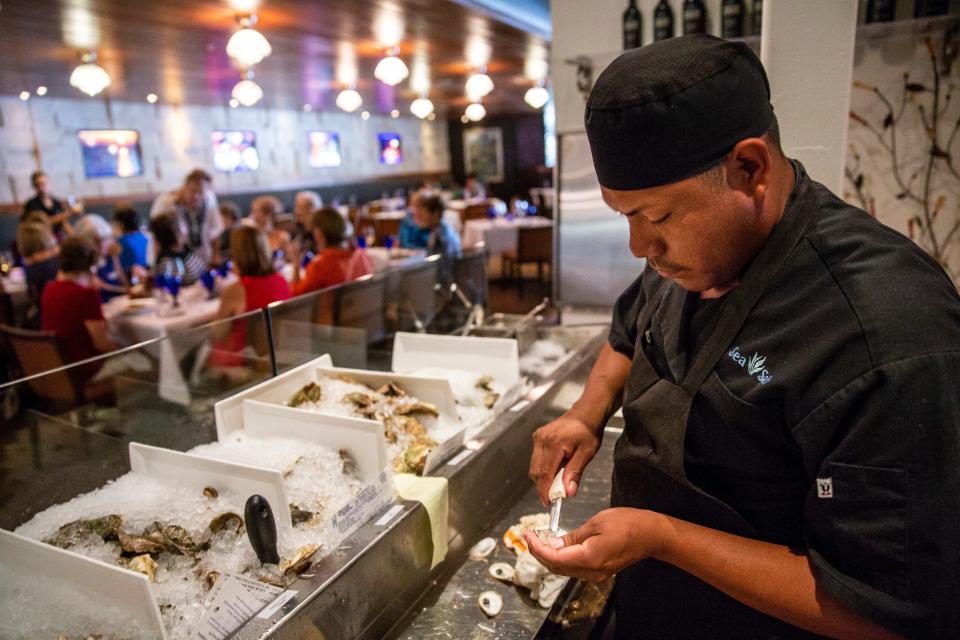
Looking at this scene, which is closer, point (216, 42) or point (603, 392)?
point (603, 392)

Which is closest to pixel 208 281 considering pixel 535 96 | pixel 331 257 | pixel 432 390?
pixel 331 257

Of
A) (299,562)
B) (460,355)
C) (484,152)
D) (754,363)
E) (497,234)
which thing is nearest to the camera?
(754,363)

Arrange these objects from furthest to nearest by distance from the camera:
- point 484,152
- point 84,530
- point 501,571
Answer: point 484,152 → point 501,571 → point 84,530

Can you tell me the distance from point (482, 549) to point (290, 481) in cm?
51

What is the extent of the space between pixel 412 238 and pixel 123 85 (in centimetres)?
474

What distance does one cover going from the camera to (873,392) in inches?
29.7

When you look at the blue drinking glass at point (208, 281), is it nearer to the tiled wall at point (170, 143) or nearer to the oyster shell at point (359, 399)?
the oyster shell at point (359, 399)

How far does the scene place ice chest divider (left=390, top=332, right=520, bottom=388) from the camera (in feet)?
7.11

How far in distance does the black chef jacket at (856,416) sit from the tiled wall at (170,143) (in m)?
10.8

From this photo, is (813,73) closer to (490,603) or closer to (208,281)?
(490,603)

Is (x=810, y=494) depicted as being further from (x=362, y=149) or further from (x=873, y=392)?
(x=362, y=149)

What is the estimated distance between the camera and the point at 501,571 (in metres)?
1.51

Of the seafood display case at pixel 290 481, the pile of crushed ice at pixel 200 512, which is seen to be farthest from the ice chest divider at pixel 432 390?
the pile of crushed ice at pixel 200 512

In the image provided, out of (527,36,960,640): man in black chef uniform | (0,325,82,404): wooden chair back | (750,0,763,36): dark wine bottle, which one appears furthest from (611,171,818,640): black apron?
(0,325,82,404): wooden chair back
